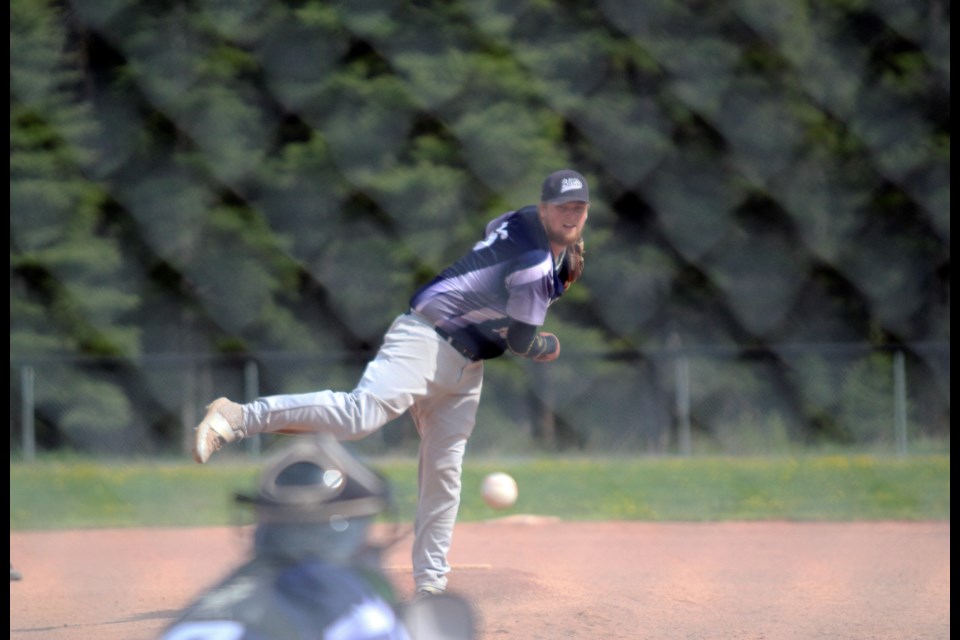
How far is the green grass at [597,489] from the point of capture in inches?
204

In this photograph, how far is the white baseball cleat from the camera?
7.39 feet

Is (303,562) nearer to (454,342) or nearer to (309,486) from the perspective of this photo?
(309,486)

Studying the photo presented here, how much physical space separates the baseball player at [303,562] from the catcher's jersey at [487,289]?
130cm

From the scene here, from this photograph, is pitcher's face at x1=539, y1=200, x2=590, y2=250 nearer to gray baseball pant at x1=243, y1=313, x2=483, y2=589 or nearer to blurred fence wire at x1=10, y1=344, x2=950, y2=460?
gray baseball pant at x1=243, y1=313, x2=483, y2=589

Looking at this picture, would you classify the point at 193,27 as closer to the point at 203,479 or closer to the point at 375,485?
the point at 203,479

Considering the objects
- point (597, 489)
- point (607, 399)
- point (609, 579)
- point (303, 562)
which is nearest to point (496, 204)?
point (597, 489)

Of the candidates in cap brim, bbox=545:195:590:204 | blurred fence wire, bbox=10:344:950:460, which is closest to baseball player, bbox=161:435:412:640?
cap brim, bbox=545:195:590:204

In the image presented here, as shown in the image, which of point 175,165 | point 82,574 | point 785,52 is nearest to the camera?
point 82,574

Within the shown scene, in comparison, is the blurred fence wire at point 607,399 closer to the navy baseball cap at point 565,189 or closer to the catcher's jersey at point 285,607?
the navy baseball cap at point 565,189

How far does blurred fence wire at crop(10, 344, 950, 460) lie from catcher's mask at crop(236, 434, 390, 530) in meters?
6.13

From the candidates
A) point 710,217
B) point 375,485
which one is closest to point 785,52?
point 710,217

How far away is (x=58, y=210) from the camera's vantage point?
576 centimetres

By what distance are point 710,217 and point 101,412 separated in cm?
409

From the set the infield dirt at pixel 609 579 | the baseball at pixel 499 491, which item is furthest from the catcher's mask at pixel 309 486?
the baseball at pixel 499 491
